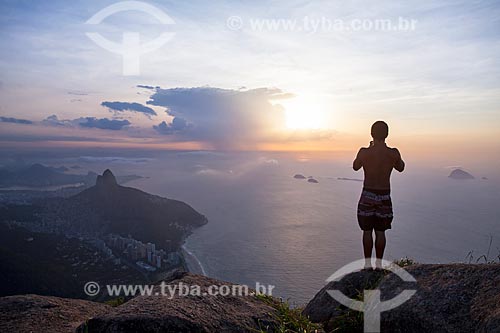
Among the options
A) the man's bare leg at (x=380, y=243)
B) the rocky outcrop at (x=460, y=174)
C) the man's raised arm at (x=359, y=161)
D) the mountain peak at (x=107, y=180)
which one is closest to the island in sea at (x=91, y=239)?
the mountain peak at (x=107, y=180)

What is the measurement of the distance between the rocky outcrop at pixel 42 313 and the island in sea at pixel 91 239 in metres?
24.3

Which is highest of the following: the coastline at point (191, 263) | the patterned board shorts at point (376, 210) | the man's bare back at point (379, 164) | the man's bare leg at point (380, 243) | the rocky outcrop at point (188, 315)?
the man's bare back at point (379, 164)

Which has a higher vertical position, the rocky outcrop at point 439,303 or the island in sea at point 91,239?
the rocky outcrop at point 439,303

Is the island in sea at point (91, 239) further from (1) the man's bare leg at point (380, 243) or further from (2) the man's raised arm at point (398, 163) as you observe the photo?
(2) the man's raised arm at point (398, 163)

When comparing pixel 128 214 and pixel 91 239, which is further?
pixel 128 214

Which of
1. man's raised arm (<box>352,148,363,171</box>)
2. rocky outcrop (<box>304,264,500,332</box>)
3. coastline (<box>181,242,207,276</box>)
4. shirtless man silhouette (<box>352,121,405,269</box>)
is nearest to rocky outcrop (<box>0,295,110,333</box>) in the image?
rocky outcrop (<box>304,264,500,332</box>)

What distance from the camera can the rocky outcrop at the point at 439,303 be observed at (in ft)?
10.7

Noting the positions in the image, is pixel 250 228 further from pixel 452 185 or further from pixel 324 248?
pixel 452 185

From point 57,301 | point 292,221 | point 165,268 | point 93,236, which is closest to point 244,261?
point 165,268

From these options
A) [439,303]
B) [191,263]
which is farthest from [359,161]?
[191,263]

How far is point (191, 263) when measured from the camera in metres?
34.5

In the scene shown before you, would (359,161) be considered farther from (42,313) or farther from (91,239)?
(91,239)

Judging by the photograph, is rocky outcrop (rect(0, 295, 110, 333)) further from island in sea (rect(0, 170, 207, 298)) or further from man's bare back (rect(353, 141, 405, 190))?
island in sea (rect(0, 170, 207, 298))

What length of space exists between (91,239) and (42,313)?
4471 centimetres
